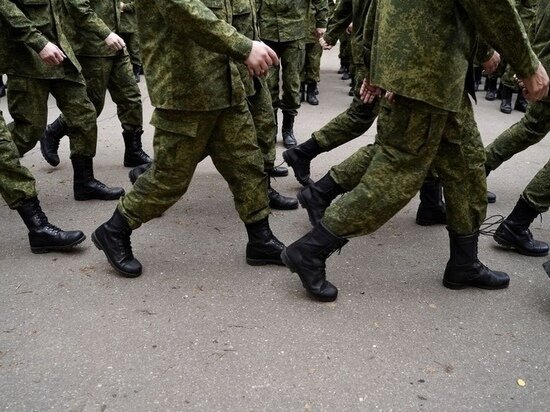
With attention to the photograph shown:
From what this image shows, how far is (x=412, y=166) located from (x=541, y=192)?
1.20 metres

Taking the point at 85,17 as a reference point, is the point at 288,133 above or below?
below

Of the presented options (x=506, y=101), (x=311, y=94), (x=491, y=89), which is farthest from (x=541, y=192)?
(x=491, y=89)

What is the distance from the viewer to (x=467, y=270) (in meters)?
2.81

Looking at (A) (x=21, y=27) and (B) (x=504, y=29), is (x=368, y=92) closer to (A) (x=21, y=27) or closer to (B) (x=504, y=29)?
(B) (x=504, y=29)

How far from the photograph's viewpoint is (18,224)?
3.65 m

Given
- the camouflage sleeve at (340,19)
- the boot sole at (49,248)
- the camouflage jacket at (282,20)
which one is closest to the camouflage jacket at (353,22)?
the camouflage sleeve at (340,19)

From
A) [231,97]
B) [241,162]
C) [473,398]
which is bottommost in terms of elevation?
[473,398]

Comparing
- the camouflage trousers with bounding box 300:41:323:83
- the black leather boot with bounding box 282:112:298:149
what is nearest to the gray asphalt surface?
the black leather boot with bounding box 282:112:298:149

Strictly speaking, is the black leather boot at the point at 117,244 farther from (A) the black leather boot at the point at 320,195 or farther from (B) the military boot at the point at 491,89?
(B) the military boot at the point at 491,89

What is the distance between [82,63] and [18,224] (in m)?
1.36

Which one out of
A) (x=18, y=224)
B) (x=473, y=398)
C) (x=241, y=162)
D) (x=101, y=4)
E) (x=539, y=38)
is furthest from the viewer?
(x=101, y=4)

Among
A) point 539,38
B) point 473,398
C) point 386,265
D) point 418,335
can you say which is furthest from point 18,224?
point 539,38

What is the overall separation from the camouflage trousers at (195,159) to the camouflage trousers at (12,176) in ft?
2.11

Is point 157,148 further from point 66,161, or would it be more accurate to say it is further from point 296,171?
point 66,161
